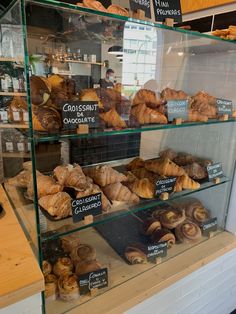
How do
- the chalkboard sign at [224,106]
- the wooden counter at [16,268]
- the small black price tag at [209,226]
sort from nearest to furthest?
1. the wooden counter at [16,268]
2. the chalkboard sign at [224,106]
3. the small black price tag at [209,226]

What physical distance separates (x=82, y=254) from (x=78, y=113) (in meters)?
0.59

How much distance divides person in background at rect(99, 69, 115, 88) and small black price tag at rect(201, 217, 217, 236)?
0.83m

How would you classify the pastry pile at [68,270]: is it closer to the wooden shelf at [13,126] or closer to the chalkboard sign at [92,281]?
the chalkboard sign at [92,281]

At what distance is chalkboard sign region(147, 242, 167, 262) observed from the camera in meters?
1.07

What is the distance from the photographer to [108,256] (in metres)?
1.11

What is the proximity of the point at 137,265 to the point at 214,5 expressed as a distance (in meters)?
1.36

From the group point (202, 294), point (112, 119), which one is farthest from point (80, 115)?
point (202, 294)

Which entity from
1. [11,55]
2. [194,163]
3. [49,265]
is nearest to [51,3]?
[11,55]

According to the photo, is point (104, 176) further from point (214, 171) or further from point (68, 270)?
point (214, 171)

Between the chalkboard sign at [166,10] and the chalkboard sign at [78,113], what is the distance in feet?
1.39

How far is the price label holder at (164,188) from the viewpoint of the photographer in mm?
1000

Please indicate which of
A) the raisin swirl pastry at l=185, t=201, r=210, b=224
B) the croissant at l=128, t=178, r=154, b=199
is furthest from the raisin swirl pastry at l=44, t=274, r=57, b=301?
the raisin swirl pastry at l=185, t=201, r=210, b=224

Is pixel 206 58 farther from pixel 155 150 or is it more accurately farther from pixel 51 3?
pixel 51 3

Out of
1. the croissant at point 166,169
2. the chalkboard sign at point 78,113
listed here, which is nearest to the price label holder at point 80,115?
the chalkboard sign at point 78,113
